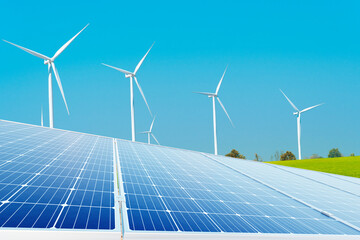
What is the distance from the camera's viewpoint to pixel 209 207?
8234 millimetres

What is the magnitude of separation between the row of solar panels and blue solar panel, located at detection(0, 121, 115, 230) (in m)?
0.02

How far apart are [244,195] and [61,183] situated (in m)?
5.83

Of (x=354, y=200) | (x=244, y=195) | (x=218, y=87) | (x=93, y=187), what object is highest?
(x=218, y=87)

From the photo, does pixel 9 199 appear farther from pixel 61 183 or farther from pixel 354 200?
pixel 354 200

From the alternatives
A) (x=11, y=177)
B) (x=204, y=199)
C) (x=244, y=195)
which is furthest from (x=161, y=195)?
(x=11, y=177)

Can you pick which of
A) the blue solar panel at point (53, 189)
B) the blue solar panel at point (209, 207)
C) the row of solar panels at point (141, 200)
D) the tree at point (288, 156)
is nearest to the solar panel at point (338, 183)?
the row of solar panels at point (141, 200)

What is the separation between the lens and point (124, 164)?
40.3ft

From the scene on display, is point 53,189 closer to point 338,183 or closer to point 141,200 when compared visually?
point 141,200

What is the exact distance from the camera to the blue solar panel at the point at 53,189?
5.69m

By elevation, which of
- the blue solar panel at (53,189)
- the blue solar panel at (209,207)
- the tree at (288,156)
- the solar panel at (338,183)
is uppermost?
the blue solar panel at (53,189)

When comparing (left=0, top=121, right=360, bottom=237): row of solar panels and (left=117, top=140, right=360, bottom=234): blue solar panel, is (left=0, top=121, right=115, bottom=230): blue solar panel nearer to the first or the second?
(left=0, top=121, right=360, bottom=237): row of solar panels

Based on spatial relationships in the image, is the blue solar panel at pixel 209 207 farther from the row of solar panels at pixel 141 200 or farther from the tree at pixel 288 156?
the tree at pixel 288 156

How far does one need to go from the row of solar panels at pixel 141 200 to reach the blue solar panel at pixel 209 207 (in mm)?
26

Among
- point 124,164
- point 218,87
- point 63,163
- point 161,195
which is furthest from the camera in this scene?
point 218,87
